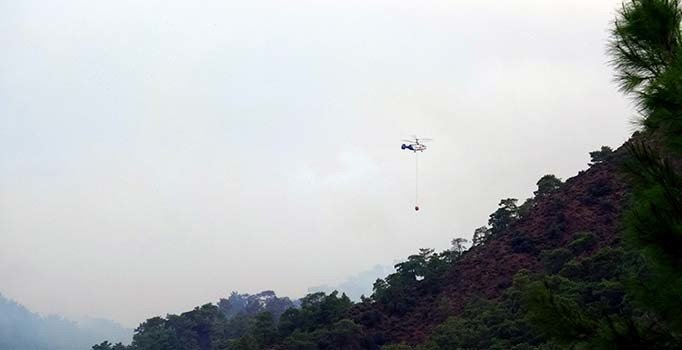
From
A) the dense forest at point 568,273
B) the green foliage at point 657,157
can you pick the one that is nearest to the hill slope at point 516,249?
the dense forest at point 568,273

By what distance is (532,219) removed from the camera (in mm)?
31219

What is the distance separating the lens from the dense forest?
4746 mm

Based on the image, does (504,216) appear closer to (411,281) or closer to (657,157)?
(411,281)

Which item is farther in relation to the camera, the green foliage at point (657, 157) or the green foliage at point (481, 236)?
the green foliage at point (481, 236)

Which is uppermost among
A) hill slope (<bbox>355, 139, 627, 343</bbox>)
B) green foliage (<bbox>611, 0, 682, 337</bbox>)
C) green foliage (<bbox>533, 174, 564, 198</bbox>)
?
green foliage (<bbox>533, 174, 564, 198</bbox>)

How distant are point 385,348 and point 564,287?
6.28 metres

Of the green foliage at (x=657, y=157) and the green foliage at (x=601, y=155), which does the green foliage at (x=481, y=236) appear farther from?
the green foliage at (x=657, y=157)

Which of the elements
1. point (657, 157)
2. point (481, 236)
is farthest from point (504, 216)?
point (657, 157)

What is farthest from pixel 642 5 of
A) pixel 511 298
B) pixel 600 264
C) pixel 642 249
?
pixel 511 298

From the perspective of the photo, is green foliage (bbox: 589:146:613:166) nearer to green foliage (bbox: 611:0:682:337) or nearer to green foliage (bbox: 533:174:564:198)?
green foliage (bbox: 533:174:564:198)

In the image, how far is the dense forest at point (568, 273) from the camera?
4.75m

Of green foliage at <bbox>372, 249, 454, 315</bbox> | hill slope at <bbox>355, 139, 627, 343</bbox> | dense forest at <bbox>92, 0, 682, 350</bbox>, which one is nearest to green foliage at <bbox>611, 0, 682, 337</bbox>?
dense forest at <bbox>92, 0, 682, 350</bbox>

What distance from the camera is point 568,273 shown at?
2245 centimetres

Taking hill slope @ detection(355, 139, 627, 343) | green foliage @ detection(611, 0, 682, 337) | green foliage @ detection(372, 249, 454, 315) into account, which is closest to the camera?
green foliage @ detection(611, 0, 682, 337)
